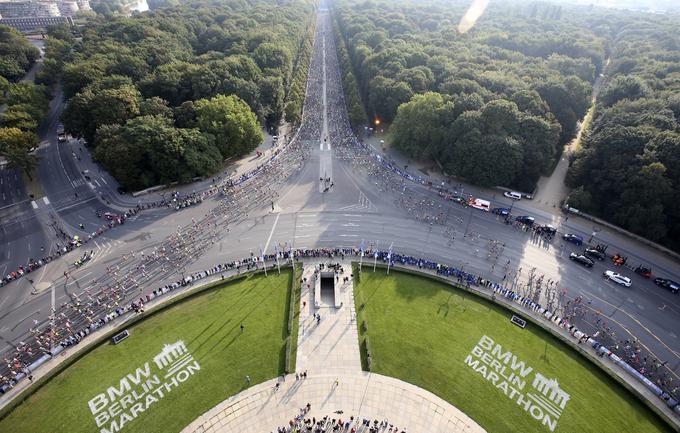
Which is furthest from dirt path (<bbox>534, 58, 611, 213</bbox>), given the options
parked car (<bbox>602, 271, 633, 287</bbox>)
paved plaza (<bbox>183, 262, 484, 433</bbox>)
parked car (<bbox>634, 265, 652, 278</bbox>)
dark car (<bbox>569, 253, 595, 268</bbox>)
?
paved plaza (<bbox>183, 262, 484, 433</bbox>)

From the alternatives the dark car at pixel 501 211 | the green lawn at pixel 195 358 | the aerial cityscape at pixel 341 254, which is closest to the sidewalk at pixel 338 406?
the aerial cityscape at pixel 341 254

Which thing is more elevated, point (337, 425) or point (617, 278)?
point (617, 278)

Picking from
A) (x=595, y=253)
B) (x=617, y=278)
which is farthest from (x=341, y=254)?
(x=617, y=278)

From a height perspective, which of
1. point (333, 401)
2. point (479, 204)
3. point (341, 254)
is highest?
point (479, 204)

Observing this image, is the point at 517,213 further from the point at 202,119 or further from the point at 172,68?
the point at 172,68

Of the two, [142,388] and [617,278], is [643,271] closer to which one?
[617,278]

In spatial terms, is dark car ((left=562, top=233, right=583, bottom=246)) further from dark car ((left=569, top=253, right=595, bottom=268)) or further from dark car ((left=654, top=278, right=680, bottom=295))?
dark car ((left=654, top=278, right=680, bottom=295))

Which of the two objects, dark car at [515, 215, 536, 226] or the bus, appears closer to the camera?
dark car at [515, 215, 536, 226]
